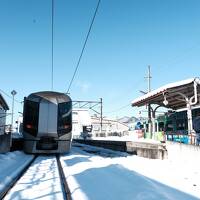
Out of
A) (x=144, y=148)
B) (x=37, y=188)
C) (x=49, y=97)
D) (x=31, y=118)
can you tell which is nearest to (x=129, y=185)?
(x=37, y=188)

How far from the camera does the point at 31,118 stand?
16.7 metres

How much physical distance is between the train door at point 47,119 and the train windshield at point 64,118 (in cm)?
27

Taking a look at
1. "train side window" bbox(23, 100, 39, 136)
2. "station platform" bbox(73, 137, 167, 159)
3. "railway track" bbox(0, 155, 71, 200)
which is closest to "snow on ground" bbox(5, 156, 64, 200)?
"railway track" bbox(0, 155, 71, 200)

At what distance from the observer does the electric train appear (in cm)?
1642

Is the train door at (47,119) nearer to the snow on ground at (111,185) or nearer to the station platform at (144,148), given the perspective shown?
the station platform at (144,148)

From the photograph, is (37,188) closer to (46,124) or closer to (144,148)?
(46,124)

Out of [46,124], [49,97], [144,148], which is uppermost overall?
Result: [49,97]

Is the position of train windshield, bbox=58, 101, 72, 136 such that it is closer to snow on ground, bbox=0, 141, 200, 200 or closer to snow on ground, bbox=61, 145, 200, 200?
snow on ground, bbox=0, 141, 200, 200

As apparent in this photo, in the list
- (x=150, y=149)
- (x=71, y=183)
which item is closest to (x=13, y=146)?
(x=150, y=149)

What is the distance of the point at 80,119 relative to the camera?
2138 inches

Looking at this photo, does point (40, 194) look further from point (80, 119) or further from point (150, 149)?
point (80, 119)

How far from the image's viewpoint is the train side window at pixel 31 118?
1656 centimetres

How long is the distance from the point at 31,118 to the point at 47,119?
35.1 inches

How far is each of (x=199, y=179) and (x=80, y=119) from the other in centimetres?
4556
